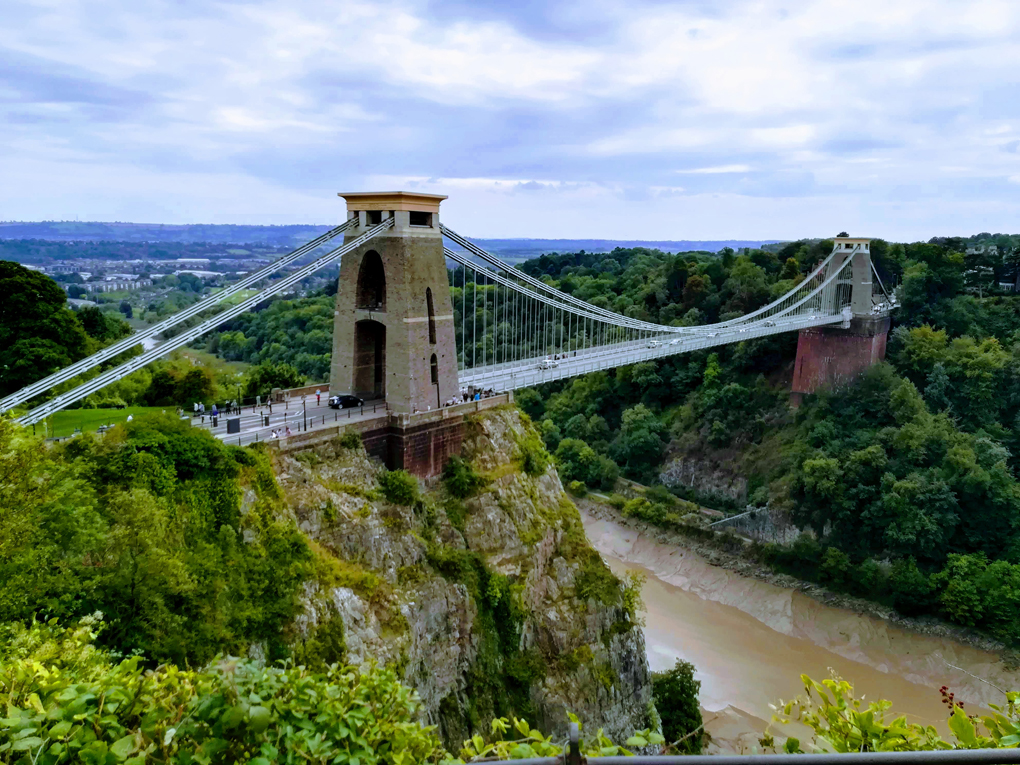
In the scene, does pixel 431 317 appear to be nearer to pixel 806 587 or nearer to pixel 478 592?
pixel 478 592

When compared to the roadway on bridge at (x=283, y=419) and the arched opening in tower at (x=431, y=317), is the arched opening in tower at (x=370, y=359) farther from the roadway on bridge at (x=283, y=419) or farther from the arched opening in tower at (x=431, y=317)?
the arched opening in tower at (x=431, y=317)

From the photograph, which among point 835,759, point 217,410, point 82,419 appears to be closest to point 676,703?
point 217,410

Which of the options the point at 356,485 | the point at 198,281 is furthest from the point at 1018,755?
the point at 198,281

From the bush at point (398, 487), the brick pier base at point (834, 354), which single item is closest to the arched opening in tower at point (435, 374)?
the bush at point (398, 487)

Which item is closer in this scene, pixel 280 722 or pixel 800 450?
pixel 280 722

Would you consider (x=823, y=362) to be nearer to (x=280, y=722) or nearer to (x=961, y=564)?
(x=961, y=564)

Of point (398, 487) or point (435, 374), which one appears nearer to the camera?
point (398, 487)
